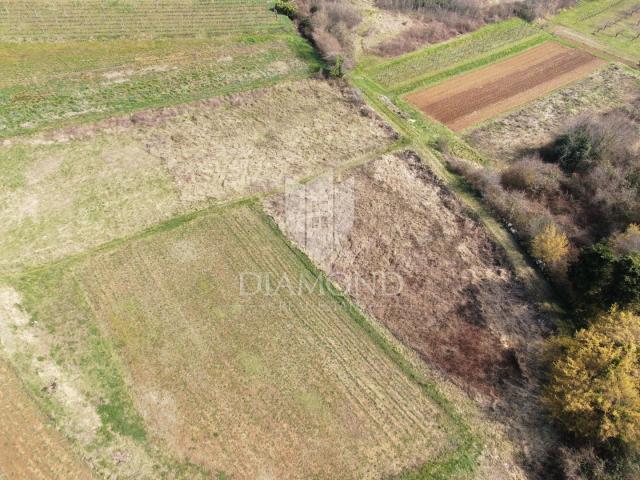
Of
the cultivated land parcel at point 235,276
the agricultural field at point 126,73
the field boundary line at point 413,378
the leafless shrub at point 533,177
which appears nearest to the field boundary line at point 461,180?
the cultivated land parcel at point 235,276

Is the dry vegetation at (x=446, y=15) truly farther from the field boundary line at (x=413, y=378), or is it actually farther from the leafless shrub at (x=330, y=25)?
the field boundary line at (x=413, y=378)

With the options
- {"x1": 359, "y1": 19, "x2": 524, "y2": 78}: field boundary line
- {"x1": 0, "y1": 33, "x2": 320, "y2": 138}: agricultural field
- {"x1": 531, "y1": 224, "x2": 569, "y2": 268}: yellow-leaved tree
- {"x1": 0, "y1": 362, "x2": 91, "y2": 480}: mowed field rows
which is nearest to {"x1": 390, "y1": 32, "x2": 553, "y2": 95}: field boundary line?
{"x1": 359, "y1": 19, "x2": 524, "y2": 78}: field boundary line

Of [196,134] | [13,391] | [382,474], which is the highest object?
[196,134]

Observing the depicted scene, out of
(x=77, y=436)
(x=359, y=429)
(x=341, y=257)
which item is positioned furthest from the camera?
(x=341, y=257)

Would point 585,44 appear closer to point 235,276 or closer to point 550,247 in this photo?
point 550,247

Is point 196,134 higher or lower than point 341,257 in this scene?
higher

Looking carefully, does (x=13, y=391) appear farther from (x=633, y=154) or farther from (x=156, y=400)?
(x=633, y=154)

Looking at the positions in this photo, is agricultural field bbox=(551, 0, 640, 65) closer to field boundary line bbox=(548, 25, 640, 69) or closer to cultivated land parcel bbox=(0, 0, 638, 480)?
field boundary line bbox=(548, 25, 640, 69)

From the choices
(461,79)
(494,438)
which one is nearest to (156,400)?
(494,438)
